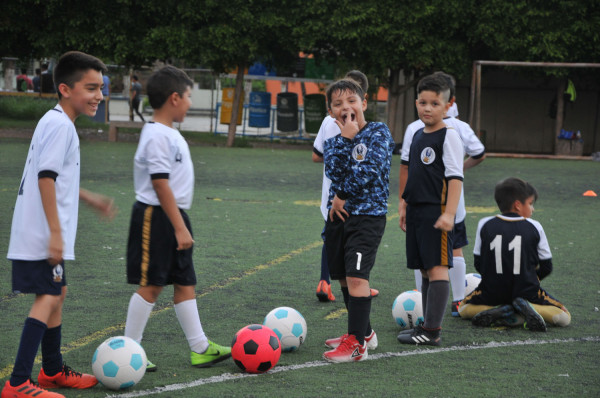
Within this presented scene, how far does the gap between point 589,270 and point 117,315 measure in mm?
4475

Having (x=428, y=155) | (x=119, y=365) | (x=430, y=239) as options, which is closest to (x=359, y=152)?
(x=428, y=155)

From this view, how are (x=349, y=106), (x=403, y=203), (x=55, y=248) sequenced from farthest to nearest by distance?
(x=403, y=203), (x=349, y=106), (x=55, y=248)

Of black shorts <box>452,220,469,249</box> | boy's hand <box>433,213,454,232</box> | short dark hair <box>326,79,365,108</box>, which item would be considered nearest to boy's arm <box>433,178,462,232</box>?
boy's hand <box>433,213,454,232</box>

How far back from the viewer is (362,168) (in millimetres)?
4598

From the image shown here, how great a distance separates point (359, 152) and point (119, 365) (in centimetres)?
175

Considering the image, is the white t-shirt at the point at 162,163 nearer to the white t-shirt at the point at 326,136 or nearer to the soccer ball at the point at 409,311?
the white t-shirt at the point at 326,136

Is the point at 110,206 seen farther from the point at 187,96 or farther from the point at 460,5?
the point at 460,5

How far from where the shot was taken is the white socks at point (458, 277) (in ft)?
19.3

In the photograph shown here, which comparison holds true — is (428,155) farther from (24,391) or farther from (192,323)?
(24,391)

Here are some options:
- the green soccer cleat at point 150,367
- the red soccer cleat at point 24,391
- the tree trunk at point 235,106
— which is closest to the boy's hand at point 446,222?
the green soccer cleat at point 150,367

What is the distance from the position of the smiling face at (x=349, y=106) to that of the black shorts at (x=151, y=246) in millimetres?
1247

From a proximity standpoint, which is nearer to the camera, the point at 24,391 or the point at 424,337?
the point at 24,391

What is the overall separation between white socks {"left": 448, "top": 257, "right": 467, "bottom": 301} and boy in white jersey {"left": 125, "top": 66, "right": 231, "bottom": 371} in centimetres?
230

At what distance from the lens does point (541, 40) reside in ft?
75.1
